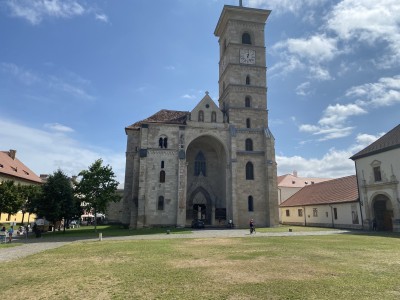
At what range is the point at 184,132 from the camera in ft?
134

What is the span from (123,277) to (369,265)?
32.3ft

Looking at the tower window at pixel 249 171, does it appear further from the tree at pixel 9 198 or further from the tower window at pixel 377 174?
the tree at pixel 9 198

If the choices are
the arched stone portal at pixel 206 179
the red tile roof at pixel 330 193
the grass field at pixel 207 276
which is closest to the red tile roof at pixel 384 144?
the red tile roof at pixel 330 193

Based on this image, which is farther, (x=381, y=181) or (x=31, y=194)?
(x=31, y=194)

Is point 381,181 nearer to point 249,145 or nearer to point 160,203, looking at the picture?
point 249,145

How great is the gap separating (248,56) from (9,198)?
37.8 meters

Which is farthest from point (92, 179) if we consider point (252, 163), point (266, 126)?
point (266, 126)

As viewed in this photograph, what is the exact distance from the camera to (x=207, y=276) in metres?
10.2

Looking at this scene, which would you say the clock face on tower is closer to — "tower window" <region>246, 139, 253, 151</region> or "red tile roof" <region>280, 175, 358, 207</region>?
"tower window" <region>246, 139, 253, 151</region>

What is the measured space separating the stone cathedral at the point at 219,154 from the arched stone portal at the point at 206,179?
5.7 inches

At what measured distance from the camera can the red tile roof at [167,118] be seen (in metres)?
41.6

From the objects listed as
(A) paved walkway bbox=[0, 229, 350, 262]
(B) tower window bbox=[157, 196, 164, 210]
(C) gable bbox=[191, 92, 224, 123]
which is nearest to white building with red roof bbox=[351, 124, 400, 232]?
(A) paved walkway bbox=[0, 229, 350, 262]

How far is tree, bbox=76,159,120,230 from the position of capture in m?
34.3

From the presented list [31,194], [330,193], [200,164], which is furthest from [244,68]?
[31,194]
